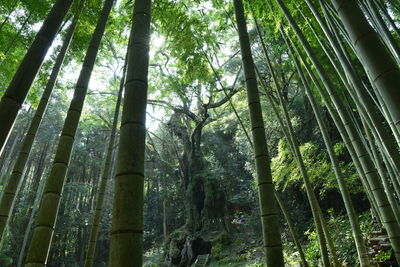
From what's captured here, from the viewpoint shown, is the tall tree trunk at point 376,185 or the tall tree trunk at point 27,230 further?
the tall tree trunk at point 27,230

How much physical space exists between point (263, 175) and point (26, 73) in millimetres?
1266

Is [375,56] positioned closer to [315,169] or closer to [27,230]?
[315,169]

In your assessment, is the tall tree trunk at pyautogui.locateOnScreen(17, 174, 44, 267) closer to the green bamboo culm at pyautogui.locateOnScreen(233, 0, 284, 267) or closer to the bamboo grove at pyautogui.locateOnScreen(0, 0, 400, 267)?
the bamboo grove at pyautogui.locateOnScreen(0, 0, 400, 267)

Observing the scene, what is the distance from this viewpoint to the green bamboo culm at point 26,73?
1181 millimetres

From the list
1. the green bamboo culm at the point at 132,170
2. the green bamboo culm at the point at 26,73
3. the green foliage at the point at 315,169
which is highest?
the green foliage at the point at 315,169

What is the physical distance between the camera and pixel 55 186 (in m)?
1.56

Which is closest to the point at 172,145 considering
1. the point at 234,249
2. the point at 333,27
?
the point at 234,249

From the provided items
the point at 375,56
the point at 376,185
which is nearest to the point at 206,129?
the point at 376,185

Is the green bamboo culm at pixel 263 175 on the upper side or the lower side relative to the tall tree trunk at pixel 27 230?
lower

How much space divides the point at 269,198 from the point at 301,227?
29.6 feet

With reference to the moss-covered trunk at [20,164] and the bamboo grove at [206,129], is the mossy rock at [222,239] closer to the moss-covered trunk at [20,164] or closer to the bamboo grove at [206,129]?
the bamboo grove at [206,129]

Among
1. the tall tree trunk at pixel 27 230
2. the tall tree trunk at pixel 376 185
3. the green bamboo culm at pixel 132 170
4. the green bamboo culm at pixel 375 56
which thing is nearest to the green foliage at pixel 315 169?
the tall tree trunk at pixel 376 185

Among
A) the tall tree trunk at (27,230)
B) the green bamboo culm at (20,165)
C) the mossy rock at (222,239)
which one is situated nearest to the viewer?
the green bamboo culm at (20,165)

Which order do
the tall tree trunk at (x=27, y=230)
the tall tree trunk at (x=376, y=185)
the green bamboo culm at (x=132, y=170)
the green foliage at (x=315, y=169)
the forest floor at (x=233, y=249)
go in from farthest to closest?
1. the tall tree trunk at (x=27, y=230)
2. the forest floor at (x=233, y=249)
3. the green foliage at (x=315, y=169)
4. the tall tree trunk at (x=376, y=185)
5. the green bamboo culm at (x=132, y=170)
